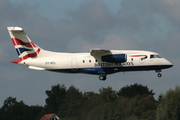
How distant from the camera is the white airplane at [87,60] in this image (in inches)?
1891

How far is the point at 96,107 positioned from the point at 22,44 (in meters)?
10.7

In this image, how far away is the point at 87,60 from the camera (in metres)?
48.9

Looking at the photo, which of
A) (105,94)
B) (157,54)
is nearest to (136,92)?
(105,94)

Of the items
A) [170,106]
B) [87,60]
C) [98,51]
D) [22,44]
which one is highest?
[22,44]

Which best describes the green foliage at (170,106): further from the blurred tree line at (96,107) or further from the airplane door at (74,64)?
the airplane door at (74,64)

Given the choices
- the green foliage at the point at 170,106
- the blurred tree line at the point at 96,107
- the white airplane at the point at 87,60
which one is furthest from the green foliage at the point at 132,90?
the white airplane at the point at 87,60

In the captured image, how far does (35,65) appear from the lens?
164 feet

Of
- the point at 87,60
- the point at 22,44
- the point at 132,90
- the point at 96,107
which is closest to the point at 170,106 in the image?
the point at 96,107

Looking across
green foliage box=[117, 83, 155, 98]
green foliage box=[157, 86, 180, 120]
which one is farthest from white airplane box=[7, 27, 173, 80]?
green foliage box=[117, 83, 155, 98]

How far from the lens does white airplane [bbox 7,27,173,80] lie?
48031 mm

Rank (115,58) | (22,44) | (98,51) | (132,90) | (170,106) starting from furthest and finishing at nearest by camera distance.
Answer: (132,90) < (170,106) < (22,44) < (98,51) < (115,58)

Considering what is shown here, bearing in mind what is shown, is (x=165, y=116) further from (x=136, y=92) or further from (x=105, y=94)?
(x=136, y=92)

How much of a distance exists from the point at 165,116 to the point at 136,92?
71.2 ft

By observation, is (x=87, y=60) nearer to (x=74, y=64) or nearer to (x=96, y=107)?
(x=74, y=64)
